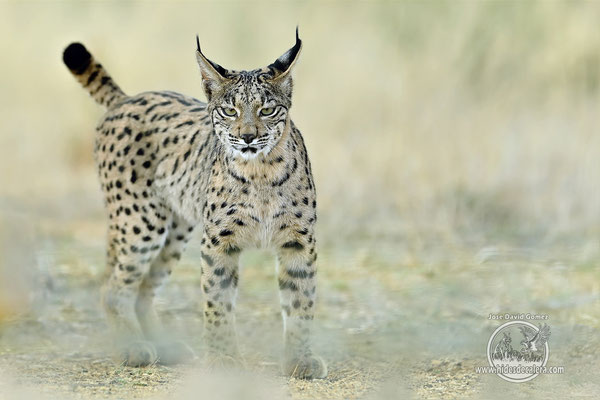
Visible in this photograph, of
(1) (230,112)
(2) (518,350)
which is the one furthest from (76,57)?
(2) (518,350)

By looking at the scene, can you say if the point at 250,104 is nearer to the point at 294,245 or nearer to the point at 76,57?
the point at 294,245


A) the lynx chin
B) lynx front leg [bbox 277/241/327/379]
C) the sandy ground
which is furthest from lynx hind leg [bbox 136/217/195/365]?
lynx front leg [bbox 277/241/327/379]

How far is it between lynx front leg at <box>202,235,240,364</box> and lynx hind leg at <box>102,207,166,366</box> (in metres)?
0.76

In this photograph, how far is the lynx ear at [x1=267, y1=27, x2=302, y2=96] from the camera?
5.57 m

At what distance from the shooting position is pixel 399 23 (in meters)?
11.8

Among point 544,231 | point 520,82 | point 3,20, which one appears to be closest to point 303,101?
point 520,82

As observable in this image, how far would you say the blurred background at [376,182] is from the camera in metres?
6.54

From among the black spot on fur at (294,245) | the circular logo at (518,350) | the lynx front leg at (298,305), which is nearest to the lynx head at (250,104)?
the black spot on fur at (294,245)

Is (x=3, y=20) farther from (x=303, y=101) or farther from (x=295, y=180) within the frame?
(x=295, y=180)

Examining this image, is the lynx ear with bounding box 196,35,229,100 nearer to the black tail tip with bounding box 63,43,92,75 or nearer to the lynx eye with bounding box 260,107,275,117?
the lynx eye with bounding box 260,107,275,117

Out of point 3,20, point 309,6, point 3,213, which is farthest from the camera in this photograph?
point 3,20

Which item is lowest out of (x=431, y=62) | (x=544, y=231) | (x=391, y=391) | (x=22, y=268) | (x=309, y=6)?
(x=391, y=391)

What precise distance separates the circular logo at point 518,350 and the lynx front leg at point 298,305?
3.50 ft

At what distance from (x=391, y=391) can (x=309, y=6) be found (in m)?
8.91
